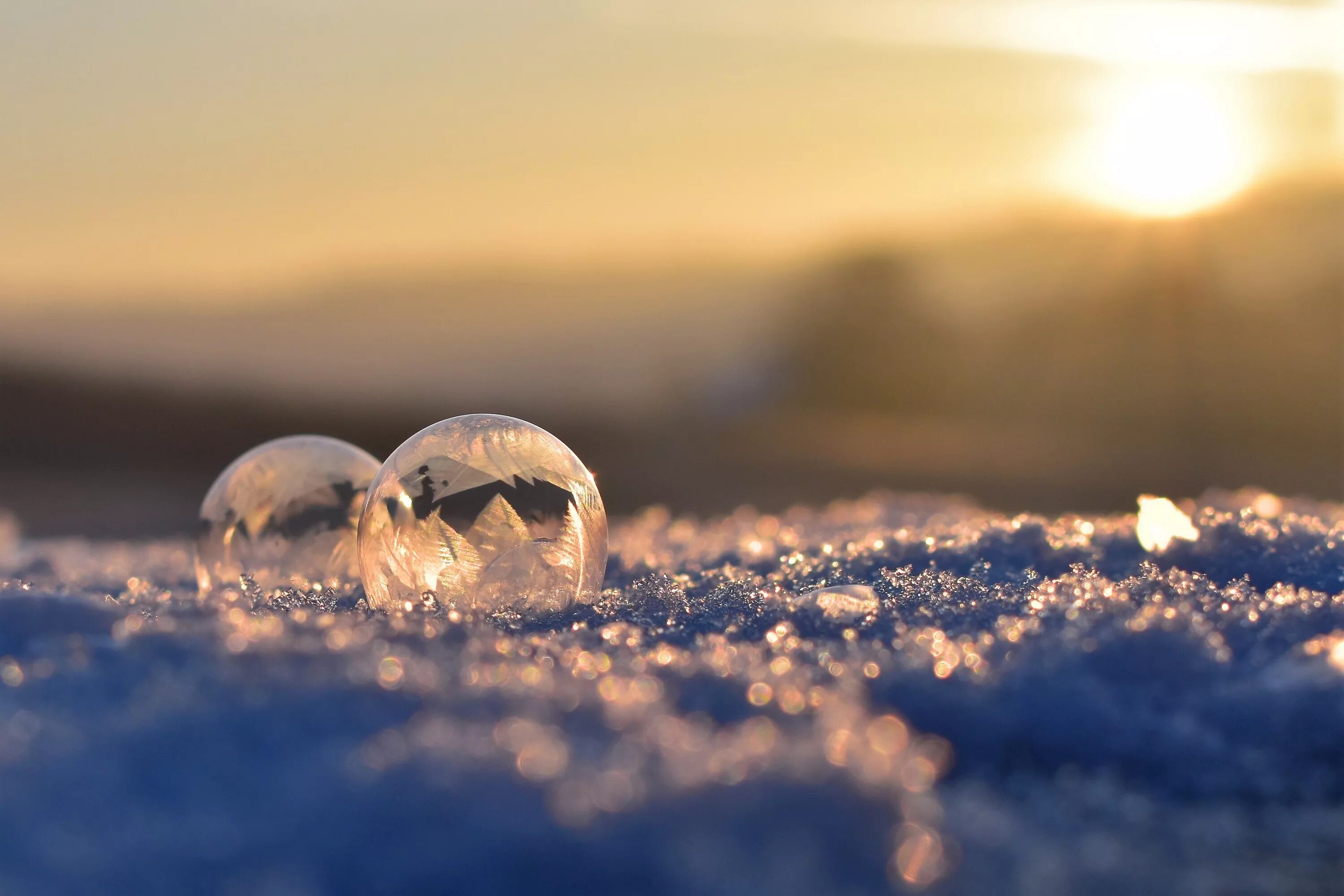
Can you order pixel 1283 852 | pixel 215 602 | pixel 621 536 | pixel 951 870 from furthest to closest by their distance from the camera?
pixel 621 536 → pixel 215 602 → pixel 1283 852 → pixel 951 870

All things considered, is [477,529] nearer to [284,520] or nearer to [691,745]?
[284,520]

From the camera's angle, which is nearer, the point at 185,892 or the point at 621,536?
the point at 185,892

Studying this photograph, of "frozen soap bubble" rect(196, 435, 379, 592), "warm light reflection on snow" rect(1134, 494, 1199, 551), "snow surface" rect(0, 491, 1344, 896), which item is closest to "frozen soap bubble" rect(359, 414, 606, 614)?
"snow surface" rect(0, 491, 1344, 896)

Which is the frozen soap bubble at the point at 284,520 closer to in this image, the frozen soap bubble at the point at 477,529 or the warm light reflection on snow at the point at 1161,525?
the frozen soap bubble at the point at 477,529

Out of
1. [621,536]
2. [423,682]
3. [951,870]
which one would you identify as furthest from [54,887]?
[621,536]

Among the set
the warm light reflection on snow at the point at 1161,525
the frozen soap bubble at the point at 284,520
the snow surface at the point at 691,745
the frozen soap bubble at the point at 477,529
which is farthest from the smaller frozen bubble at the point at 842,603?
the frozen soap bubble at the point at 284,520

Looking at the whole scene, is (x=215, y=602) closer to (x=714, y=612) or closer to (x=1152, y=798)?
(x=714, y=612)

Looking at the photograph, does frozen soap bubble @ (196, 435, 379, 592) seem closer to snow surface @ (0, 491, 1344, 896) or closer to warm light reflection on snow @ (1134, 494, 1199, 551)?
snow surface @ (0, 491, 1344, 896)
